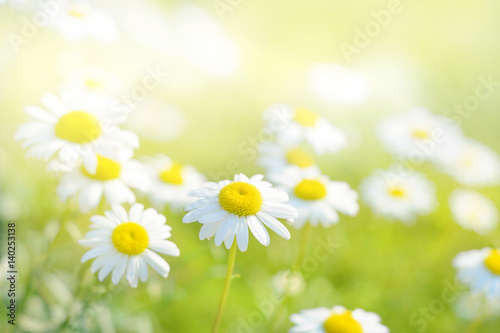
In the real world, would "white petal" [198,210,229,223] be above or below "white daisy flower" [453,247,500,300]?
below

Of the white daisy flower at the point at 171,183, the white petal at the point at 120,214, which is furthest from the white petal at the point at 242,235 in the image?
the white daisy flower at the point at 171,183

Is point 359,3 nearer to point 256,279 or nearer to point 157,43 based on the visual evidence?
point 157,43

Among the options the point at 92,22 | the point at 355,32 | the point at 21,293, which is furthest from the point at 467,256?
the point at 355,32

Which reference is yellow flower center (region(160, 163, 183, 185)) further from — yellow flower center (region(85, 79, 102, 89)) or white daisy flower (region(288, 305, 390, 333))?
white daisy flower (region(288, 305, 390, 333))

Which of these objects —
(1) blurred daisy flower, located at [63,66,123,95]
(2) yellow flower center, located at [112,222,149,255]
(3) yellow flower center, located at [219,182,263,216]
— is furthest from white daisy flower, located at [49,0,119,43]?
(3) yellow flower center, located at [219,182,263,216]

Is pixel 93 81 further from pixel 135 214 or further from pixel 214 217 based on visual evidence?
pixel 214 217
